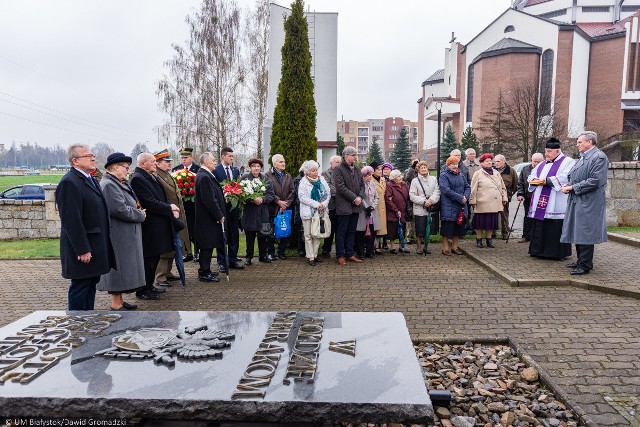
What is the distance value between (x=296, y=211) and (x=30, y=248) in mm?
7209

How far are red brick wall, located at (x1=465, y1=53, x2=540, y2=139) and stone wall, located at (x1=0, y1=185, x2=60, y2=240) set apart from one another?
129 ft

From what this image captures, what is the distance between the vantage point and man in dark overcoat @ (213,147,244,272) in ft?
28.0

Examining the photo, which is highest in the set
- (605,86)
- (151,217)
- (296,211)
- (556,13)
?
(556,13)

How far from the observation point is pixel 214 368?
2.82 meters

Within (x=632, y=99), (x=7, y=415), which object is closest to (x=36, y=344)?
(x=7, y=415)

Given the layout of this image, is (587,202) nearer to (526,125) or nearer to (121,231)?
(121,231)

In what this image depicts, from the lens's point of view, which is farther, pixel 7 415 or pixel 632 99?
pixel 632 99

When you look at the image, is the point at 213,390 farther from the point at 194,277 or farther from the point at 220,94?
the point at 220,94

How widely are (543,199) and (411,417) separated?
7.33 m

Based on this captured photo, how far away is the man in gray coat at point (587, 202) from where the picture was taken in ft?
23.9

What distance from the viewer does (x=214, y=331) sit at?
3.41 metres

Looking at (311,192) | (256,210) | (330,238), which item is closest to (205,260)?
(256,210)

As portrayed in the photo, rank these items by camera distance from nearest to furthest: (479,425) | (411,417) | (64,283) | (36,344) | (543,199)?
(411,417) < (36,344) < (479,425) < (64,283) < (543,199)

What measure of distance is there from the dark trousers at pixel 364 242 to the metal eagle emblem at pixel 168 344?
6311mm
